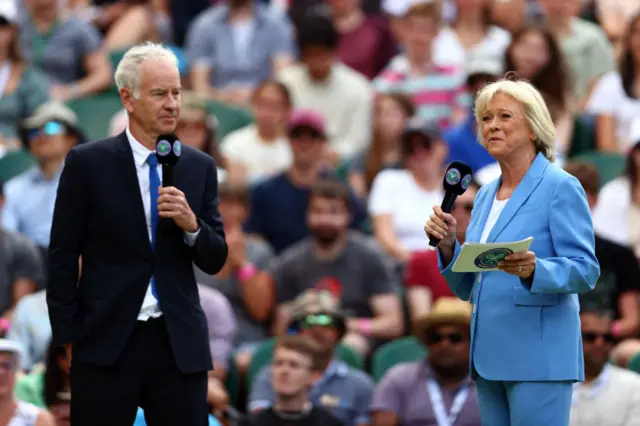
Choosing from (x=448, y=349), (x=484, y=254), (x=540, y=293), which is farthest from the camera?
(x=448, y=349)

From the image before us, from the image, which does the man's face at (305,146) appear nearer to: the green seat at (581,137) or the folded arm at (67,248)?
the green seat at (581,137)

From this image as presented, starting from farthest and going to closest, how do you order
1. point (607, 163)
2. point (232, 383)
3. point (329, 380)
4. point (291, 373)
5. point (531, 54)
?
1. point (531, 54)
2. point (607, 163)
3. point (232, 383)
4. point (329, 380)
5. point (291, 373)

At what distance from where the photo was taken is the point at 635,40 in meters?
9.70

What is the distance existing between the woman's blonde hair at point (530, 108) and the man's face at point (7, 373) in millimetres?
2943

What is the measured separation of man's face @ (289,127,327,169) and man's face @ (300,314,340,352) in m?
2.00

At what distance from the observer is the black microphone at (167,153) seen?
4.33 meters

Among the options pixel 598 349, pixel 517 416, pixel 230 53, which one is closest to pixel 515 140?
pixel 517 416

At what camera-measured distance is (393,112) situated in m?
10.1

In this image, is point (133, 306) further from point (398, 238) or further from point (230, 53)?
point (230, 53)

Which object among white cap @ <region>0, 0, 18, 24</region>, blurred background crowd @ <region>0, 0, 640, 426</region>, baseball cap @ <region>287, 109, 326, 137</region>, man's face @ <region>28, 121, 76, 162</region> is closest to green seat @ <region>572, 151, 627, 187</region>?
blurred background crowd @ <region>0, 0, 640, 426</region>

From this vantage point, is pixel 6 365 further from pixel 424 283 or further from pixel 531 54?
pixel 531 54

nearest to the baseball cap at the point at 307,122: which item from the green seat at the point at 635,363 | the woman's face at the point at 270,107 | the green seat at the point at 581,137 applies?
the woman's face at the point at 270,107

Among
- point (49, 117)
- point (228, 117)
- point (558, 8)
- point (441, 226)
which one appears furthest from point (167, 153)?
point (558, 8)

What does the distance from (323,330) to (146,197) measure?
3.34 metres
